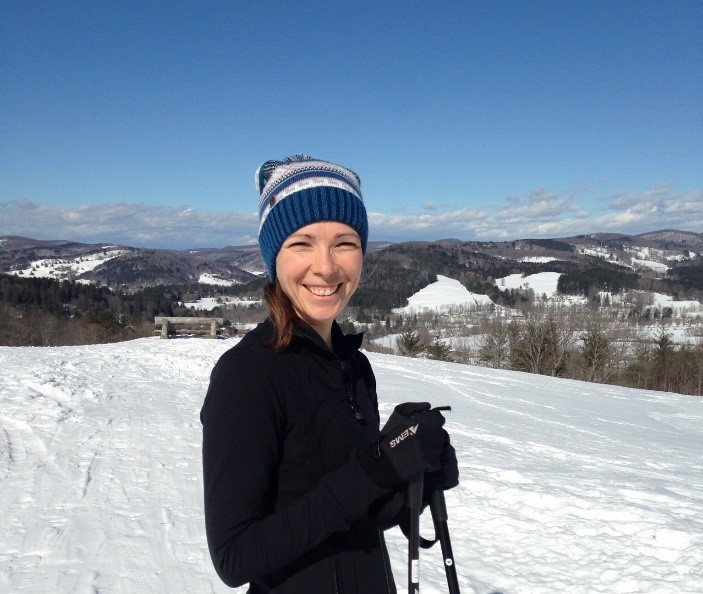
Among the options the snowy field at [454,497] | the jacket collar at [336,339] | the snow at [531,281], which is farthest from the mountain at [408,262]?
the jacket collar at [336,339]

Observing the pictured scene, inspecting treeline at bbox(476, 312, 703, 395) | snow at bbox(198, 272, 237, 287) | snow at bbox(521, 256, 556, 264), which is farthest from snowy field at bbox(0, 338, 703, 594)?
snow at bbox(521, 256, 556, 264)

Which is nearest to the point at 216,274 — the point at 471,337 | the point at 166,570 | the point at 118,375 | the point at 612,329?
the point at 471,337

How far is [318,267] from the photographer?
5.22 feet

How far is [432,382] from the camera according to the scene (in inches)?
524

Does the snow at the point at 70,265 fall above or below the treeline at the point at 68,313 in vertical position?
above

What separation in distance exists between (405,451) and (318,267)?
59 centimetres

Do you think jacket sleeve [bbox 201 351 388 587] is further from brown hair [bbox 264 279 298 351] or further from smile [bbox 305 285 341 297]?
smile [bbox 305 285 341 297]

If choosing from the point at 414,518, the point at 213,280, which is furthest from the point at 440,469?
the point at 213,280

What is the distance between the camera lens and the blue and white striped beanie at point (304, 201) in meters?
→ 1.62

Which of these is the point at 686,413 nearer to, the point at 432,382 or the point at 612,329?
the point at 432,382

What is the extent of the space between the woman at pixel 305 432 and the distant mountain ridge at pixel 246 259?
105 meters

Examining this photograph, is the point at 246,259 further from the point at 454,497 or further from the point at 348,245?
the point at 348,245

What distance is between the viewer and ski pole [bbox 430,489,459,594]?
5.36ft

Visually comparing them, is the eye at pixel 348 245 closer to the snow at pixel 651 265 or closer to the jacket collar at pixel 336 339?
the jacket collar at pixel 336 339
